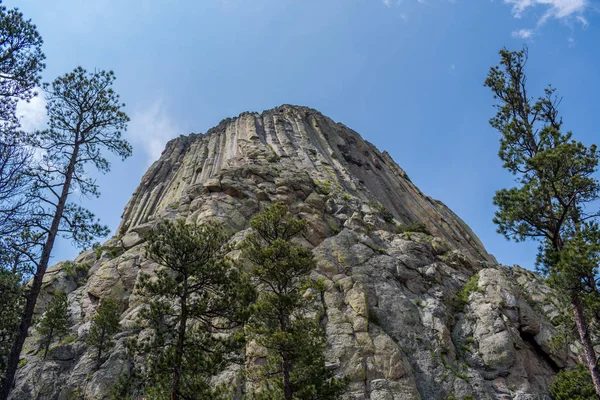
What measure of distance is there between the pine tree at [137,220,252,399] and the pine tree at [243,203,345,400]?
1.97 meters

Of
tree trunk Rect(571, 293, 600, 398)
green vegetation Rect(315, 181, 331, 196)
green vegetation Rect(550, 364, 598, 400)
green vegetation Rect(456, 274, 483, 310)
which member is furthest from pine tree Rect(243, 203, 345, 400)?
green vegetation Rect(315, 181, 331, 196)

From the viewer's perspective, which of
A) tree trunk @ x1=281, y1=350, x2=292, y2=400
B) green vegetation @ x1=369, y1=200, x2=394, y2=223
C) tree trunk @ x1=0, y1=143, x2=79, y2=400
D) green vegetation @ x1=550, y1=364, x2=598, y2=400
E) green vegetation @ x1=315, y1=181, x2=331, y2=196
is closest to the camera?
tree trunk @ x1=0, y1=143, x2=79, y2=400

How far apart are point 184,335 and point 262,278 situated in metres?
5.87

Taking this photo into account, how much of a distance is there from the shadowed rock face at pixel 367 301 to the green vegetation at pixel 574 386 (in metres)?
1.15

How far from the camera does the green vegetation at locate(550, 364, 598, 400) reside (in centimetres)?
2442

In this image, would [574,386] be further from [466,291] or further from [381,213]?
[381,213]

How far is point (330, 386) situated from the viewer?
20219mm

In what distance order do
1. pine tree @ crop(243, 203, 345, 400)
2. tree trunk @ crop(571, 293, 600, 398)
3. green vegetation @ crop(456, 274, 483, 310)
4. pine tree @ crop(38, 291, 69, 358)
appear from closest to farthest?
tree trunk @ crop(571, 293, 600, 398), pine tree @ crop(243, 203, 345, 400), pine tree @ crop(38, 291, 69, 358), green vegetation @ crop(456, 274, 483, 310)

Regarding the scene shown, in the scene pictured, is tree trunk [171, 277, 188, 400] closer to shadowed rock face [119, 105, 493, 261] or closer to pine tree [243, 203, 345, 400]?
pine tree [243, 203, 345, 400]

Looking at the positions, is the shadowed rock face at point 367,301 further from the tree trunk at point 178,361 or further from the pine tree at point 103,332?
the tree trunk at point 178,361

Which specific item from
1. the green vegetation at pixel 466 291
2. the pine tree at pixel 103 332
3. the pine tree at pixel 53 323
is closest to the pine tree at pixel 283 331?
the pine tree at pixel 103 332

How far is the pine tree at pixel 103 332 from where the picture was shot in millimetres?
26781

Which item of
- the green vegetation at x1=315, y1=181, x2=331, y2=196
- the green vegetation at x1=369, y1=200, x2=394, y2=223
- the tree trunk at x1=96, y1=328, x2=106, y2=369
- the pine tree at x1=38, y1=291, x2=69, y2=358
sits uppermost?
the green vegetation at x1=315, y1=181, x2=331, y2=196

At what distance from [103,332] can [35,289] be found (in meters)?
13.5
